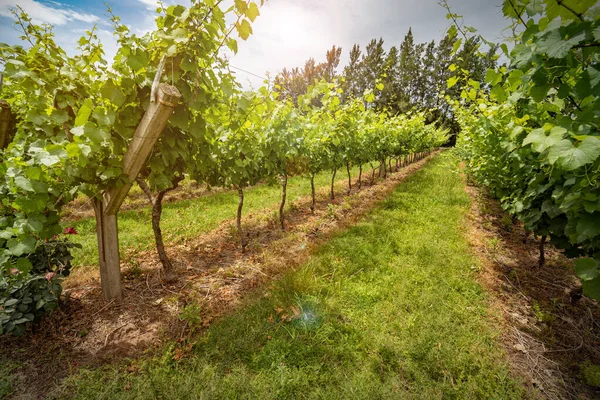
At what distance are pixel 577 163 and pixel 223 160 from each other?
4.19 meters

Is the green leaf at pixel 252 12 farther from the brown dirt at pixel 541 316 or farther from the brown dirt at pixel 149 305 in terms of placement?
the brown dirt at pixel 541 316

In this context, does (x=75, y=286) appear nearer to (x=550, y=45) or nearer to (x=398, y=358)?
(x=398, y=358)

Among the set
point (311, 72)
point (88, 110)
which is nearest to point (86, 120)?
point (88, 110)

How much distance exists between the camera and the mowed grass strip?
7.50 feet

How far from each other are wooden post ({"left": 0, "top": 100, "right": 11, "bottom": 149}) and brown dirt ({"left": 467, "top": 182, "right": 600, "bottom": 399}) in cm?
643

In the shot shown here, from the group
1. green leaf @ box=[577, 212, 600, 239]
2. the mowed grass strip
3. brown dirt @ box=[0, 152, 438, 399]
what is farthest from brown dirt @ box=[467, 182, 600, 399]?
brown dirt @ box=[0, 152, 438, 399]

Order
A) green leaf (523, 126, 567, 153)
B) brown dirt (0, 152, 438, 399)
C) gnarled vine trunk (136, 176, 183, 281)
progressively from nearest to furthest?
green leaf (523, 126, 567, 153) → brown dirt (0, 152, 438, 399) → gnarled vine trunk (136, 176, 183, 281)

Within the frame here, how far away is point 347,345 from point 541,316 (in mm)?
2695

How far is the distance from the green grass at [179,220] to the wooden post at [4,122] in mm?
2327

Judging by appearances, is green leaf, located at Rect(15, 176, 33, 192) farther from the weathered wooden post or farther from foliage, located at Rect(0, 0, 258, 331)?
the weathered wooden post

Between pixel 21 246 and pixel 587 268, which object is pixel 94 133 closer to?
pixel 21 246

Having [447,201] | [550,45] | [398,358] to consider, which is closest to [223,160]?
[398,358]

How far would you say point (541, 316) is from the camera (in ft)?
10.6

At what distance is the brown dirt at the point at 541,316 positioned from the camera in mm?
2504
